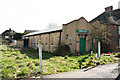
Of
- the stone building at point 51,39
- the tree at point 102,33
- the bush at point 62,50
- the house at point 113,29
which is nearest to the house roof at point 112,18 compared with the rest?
the house at point 113,29

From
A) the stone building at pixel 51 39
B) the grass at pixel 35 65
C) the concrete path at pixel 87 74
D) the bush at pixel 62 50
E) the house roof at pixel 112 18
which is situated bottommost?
the concrete path at pixel 87 74

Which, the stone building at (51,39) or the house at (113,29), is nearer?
the stone building at (51,39)

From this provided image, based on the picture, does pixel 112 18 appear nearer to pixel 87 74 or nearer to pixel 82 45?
pixel 82 45

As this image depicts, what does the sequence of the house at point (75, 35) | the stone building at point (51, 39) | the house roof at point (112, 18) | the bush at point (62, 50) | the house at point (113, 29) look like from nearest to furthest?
the bush at point (62, 50), the house at point (75, 35), the stone building at point (51, 39), the house at point (113, 29), the house roof at point (112, 18)

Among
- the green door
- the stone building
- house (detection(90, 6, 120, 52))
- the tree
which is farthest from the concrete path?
house (detection(90, 6, 120, 52))

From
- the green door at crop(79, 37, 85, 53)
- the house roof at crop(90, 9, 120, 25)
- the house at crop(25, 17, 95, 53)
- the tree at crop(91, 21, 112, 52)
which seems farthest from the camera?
the house roof at crop(90, 9, 120, 25)

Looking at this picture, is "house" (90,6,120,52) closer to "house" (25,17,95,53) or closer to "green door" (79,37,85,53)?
"house" (25,17,95,53)

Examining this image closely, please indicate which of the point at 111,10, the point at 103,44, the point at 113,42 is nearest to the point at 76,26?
the point at 103,44

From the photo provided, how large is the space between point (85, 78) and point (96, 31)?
1254 cm

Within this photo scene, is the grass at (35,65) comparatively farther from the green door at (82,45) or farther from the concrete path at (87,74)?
the green door at (82,45)

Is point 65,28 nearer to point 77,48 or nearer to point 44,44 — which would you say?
point 77,48

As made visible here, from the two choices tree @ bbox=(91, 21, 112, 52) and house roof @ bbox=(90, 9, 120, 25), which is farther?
house roof @ bbox=(90, 9, 120, 25)

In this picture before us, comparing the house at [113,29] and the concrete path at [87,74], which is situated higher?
the house at [113,29]

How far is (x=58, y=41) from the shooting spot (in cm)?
1566
